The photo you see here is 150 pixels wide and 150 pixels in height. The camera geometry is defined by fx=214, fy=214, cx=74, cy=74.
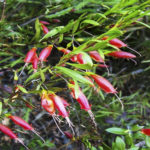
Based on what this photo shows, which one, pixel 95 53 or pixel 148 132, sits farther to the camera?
pixel 148 132

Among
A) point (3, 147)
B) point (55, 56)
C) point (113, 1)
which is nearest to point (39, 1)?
point (55, 56)

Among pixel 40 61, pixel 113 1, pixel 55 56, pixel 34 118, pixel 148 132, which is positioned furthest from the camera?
pixel 34 118

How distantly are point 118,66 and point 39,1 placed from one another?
904 mm

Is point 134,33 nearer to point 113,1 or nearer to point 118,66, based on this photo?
point 118,66

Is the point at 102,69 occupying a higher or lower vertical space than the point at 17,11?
lower

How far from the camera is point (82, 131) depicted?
68.8 inches

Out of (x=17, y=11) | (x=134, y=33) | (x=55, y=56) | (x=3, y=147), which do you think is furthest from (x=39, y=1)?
(x=3, y=147)

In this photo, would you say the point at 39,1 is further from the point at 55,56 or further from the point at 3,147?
the point at 3,147

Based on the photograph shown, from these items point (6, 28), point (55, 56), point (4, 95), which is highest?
point (6, 28)

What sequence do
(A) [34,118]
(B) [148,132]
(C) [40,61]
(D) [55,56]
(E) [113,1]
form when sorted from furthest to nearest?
1. (A) [34,118]
2. (D) [55,56]
3. (E) [113,1]
4. (B) [148,132]
5. (C) [40,61]

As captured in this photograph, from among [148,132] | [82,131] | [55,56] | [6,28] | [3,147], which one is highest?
[6,28]

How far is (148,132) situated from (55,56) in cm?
90

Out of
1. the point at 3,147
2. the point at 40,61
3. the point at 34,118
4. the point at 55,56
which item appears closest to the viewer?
the point at 40,61

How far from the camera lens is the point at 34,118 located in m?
1.84
